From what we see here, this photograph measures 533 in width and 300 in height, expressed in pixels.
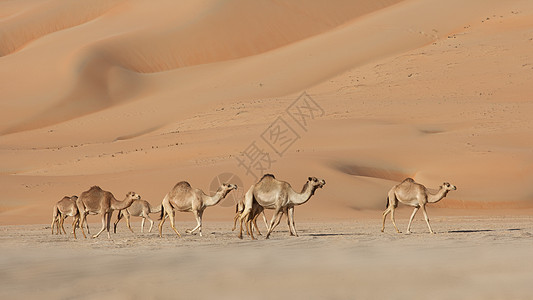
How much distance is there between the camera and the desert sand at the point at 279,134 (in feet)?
42.3

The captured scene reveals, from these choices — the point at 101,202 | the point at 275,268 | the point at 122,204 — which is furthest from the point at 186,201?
the point at 275,268

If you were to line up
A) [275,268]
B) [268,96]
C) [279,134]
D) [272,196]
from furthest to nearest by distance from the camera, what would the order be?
[268,96]
[279,134]
[272,196]
[275,268]

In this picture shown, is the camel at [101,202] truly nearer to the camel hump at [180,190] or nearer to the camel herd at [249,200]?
the camel herd at [249,200]

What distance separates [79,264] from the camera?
519 inches

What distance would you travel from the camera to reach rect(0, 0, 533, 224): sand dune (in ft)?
113

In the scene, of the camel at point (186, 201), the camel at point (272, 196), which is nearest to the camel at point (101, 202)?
the camel at point (186, 201)

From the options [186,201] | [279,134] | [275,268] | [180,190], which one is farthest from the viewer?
[279,134]

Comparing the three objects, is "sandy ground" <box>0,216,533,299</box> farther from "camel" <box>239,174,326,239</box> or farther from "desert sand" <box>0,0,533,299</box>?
"camel" <box>239,174,326,239</box>

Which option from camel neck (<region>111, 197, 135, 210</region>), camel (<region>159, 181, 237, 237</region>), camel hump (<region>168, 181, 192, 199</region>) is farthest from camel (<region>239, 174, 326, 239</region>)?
camel neck (<region>111, 197, 135, 210</region>)

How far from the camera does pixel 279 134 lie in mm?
44000

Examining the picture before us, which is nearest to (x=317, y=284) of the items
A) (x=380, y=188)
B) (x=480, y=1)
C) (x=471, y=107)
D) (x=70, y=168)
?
(x=380, y=188)

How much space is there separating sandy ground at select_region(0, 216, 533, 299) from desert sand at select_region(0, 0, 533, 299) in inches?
2.2

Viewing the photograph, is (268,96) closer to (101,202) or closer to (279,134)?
(279,134)

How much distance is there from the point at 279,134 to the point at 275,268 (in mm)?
31200
